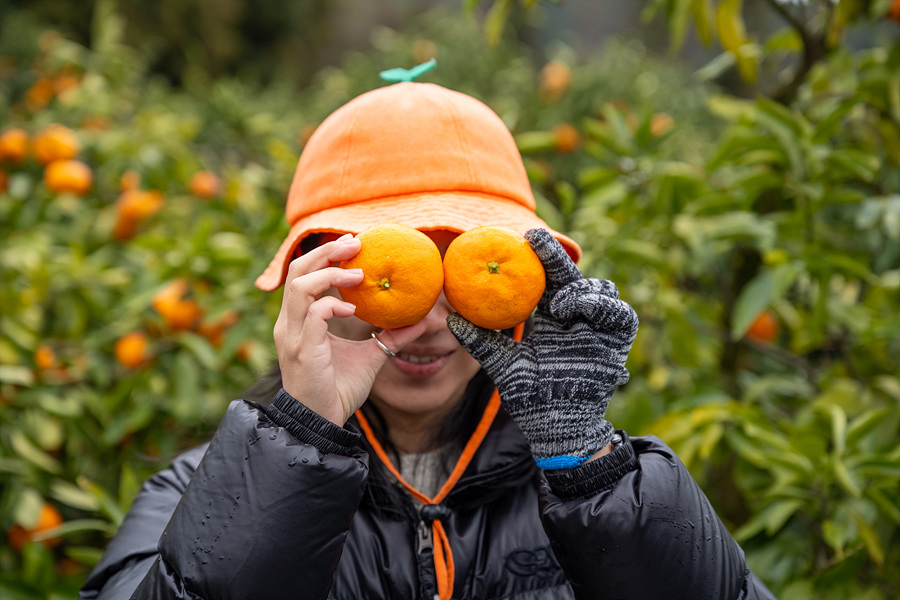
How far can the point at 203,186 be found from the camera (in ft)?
9.12

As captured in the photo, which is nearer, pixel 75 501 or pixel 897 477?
pixel 897 477

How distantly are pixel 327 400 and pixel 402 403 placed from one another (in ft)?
0.79

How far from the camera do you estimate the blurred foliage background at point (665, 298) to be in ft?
4.96

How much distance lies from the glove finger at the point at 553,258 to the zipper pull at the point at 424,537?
528 millimetres

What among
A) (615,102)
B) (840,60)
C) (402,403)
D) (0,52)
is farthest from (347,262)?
(0,52)

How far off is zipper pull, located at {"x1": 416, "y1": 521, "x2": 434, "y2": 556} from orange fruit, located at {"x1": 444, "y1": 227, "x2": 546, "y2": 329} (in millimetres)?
442

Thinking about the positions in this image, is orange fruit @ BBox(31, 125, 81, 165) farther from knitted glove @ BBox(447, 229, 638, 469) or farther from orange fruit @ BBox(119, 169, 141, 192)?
knitted glove @ BBox(447, 229, 638, 469)

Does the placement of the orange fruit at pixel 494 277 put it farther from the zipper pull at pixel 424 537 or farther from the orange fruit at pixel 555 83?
the orange fruit at pixel 555 83

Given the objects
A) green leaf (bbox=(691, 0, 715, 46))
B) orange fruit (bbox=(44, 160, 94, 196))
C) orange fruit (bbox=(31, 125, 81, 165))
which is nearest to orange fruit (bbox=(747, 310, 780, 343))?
green leaf (bbox=(691, 0, 715, 46))

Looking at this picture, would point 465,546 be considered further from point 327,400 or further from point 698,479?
point 698,479

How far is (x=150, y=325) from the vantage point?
6.63 ft

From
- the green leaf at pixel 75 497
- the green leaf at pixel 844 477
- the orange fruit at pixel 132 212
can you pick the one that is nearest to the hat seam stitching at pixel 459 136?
the green leaf at pixel 844 477

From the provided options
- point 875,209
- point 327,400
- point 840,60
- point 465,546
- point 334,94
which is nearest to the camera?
point 327,400

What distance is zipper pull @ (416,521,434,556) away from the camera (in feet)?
3.95
